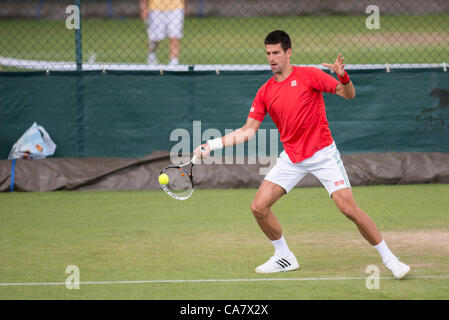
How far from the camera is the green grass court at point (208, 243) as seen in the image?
580 centimetres

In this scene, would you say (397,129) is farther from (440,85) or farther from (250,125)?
(250,125)

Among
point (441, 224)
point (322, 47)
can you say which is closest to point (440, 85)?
point (441, 224)

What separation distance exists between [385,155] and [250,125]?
4.28 meters

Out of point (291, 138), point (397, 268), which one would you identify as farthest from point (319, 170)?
point (397, 268)

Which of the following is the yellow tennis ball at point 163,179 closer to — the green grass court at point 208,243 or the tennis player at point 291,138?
the tennis player at point 291,138

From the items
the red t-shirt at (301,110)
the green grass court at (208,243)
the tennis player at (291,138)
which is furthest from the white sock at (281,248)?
the red t-shirt at (301,110)

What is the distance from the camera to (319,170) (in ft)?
20.4

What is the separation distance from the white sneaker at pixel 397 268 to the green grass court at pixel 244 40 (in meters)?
8.35

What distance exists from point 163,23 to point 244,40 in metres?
5.15

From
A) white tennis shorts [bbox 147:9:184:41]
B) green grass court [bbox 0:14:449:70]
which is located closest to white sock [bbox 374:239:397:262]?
white tennis shorts [bbox 147:9:184:41]

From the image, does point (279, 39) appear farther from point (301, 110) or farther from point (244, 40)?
point (244, 40)

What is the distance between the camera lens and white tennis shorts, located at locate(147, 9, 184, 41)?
42.4ft

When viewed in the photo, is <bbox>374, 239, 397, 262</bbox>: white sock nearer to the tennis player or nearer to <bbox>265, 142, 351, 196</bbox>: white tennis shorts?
the tennis player

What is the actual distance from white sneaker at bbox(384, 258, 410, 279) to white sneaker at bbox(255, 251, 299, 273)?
2.59 ft
